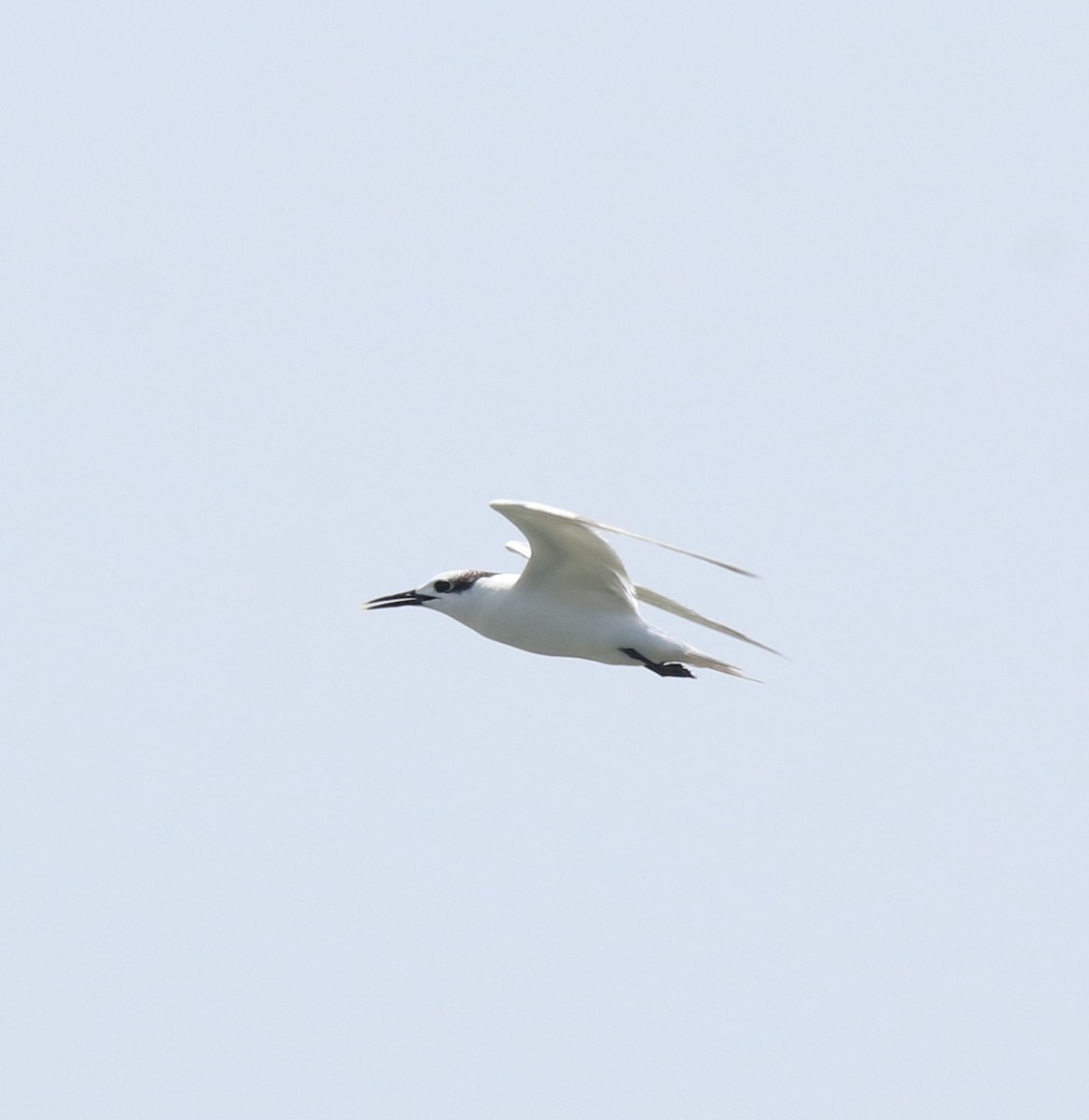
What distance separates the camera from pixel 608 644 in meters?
12.2

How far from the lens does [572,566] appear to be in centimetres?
1200

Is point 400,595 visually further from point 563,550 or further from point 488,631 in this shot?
point 563,550

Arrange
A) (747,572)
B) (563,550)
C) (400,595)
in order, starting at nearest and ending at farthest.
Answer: (747,572) < (563,550) < (400,595)

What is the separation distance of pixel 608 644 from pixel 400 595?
223cm

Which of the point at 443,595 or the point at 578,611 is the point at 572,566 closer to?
the point at 578,611

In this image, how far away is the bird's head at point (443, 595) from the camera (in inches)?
516

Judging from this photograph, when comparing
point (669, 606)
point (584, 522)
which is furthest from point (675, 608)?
point (584, 522)

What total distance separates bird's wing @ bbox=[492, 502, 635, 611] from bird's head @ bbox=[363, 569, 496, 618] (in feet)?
2.47

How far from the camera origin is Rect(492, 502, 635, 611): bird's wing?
11.4 metres

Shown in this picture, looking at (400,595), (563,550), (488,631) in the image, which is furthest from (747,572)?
(400,595)

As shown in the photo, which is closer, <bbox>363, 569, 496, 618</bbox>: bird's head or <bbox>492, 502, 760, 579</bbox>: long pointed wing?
<bbox>492, 502, 760, 579</bbox>: long pointed wing

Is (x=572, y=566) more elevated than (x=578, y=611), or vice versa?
(x=572, y=566)

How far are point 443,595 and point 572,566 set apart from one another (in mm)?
1632

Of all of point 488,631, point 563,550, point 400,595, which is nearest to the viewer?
point 563,550
